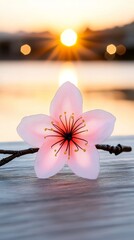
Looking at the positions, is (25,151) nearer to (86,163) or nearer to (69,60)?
(86,163)

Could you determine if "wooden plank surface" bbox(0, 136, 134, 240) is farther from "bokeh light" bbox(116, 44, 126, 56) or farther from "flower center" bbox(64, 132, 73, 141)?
"bokeh light" bbox(116, 44, 126, 56)

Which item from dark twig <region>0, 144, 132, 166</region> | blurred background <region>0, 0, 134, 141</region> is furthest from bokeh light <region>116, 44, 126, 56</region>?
dark twig <region>0, 144, 132, 166</region>

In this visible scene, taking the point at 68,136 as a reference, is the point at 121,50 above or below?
below

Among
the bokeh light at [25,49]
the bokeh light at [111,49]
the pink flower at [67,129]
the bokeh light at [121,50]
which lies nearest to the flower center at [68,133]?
the pink flower at [67,129]

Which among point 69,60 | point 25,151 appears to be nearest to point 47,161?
point 25,151

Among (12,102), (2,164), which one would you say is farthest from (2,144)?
(12,102)

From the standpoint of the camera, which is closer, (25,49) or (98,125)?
(98,125)
